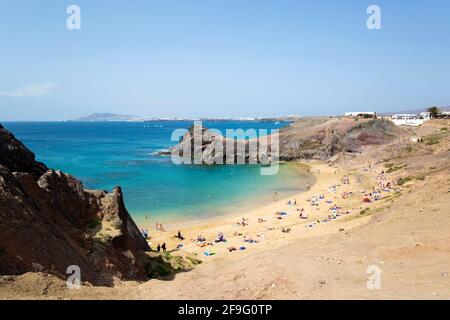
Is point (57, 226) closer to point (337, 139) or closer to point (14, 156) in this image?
point (14, 156)

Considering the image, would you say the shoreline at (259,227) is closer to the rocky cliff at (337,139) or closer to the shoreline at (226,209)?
the shoreline at (226,209)

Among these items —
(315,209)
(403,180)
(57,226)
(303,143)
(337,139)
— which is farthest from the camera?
(303,143)

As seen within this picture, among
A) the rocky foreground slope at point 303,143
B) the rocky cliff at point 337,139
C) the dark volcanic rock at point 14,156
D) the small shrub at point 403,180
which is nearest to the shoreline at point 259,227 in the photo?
the small shrub at point 403,180

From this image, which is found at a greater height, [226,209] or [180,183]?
[180,183]

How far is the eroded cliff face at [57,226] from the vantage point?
40.3ft

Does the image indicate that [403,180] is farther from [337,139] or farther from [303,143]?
[303,143]

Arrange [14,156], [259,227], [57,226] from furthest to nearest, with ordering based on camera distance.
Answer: [259,227], [14,156], [57,226]

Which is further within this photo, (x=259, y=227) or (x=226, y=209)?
(x=226, y=209)

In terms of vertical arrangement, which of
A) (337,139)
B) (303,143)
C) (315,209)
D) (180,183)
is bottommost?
(315,209)

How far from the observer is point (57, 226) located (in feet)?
49.6

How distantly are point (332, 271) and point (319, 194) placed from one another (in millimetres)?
37319

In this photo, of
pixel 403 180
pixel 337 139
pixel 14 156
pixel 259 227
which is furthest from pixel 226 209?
pixel 337 139
